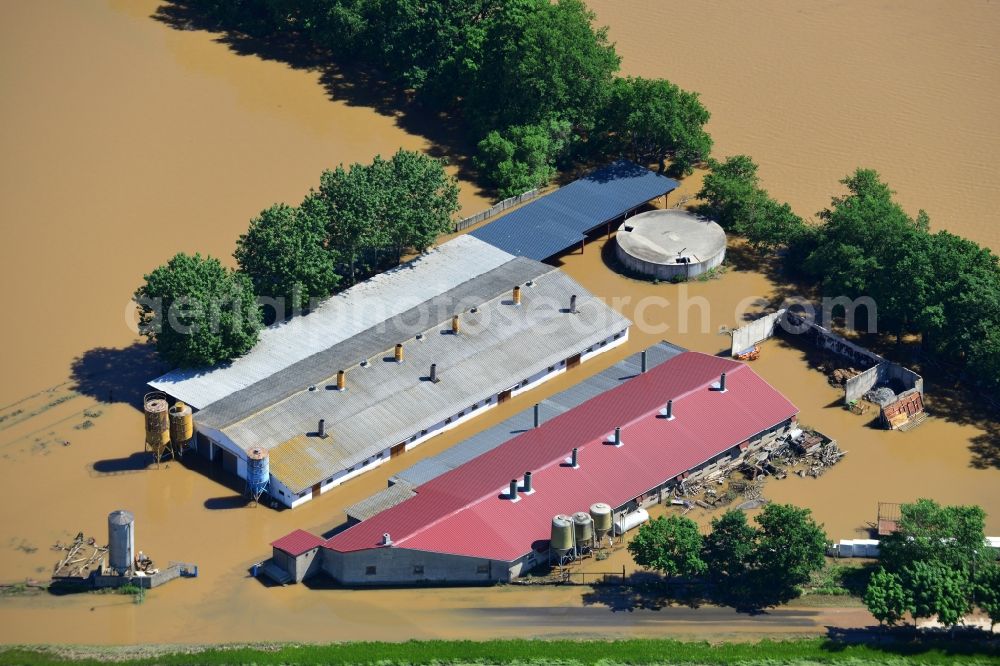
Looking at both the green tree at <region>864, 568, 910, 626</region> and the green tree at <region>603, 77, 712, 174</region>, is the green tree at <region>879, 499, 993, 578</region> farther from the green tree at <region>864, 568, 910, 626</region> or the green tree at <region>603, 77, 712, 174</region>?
the green tree at <region>603, 77, 712, 174</region>

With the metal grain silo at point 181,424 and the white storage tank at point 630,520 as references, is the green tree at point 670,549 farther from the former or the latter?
the metal grain silo at point 181,424

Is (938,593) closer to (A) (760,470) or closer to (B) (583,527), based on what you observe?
(A) (760,470)

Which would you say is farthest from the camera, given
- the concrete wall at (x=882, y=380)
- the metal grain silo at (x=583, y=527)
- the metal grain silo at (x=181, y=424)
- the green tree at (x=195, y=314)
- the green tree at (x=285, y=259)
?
the green tree at (x=285, y=259)

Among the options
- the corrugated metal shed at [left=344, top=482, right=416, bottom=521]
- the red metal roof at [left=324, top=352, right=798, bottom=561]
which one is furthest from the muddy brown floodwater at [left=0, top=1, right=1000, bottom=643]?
the red metal roof at [left=324, top=352, right=798, bottom=561]

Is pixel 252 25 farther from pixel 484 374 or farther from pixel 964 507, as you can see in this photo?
pixel 964 507

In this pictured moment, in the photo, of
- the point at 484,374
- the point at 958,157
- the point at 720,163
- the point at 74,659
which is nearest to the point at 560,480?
the point at 484,374

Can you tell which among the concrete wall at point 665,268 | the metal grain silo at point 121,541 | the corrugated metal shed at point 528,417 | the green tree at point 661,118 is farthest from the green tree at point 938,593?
the green tree at point 661,118
